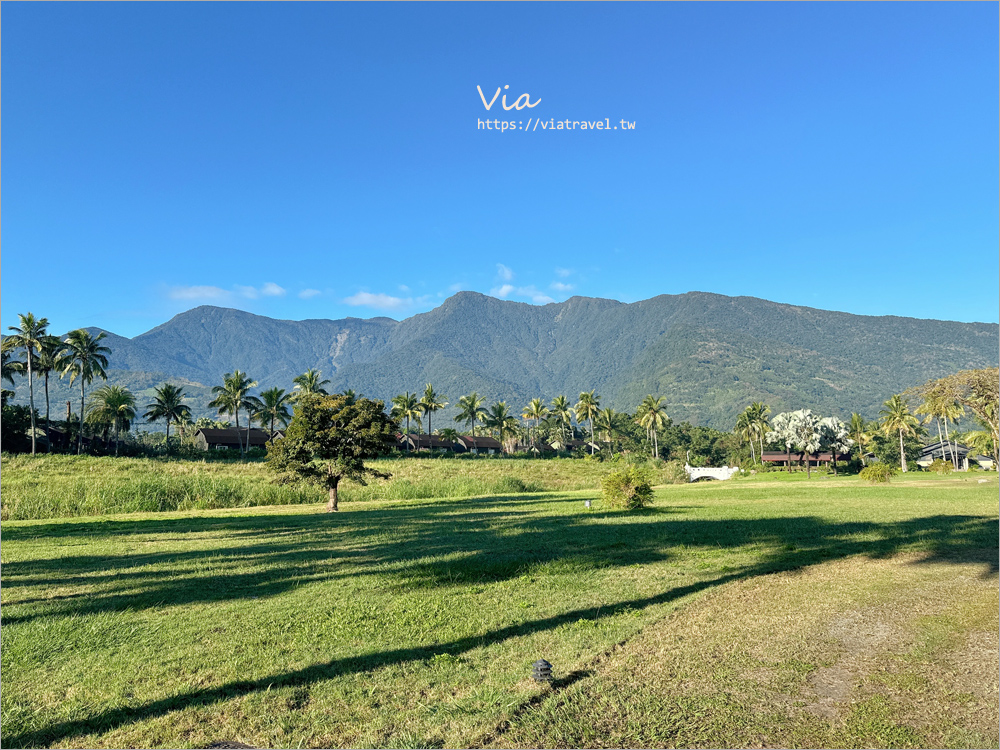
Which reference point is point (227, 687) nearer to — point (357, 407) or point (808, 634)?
point (808, 634)

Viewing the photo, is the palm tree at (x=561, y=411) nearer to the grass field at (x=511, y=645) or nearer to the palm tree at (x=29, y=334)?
the palm tree at (x=29, y=334)

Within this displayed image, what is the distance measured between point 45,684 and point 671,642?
7.07m

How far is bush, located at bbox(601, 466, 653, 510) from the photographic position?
89.6 feet

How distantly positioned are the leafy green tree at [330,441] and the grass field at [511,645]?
15975mm

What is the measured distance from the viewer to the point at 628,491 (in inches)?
1088

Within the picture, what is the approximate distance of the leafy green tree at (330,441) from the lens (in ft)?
104

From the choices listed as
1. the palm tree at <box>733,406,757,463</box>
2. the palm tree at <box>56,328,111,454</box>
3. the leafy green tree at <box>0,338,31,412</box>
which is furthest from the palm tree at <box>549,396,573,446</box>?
the leafy green tree at <box>0,338,31,412</box>

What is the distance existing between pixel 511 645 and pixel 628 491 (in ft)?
68.7

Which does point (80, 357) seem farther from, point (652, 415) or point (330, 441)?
point (652, 415)

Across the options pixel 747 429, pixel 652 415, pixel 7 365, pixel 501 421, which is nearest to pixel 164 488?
pixel 7 365

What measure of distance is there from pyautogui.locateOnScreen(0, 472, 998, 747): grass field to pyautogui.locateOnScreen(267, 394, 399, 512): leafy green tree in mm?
15975

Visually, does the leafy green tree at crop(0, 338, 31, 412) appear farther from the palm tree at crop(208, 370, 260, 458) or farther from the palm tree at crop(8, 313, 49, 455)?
the palm tree at crop(208, 370, 260, 458)

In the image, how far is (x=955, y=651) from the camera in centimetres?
713

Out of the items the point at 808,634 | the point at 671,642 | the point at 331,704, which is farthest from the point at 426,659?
the point at 808,634
